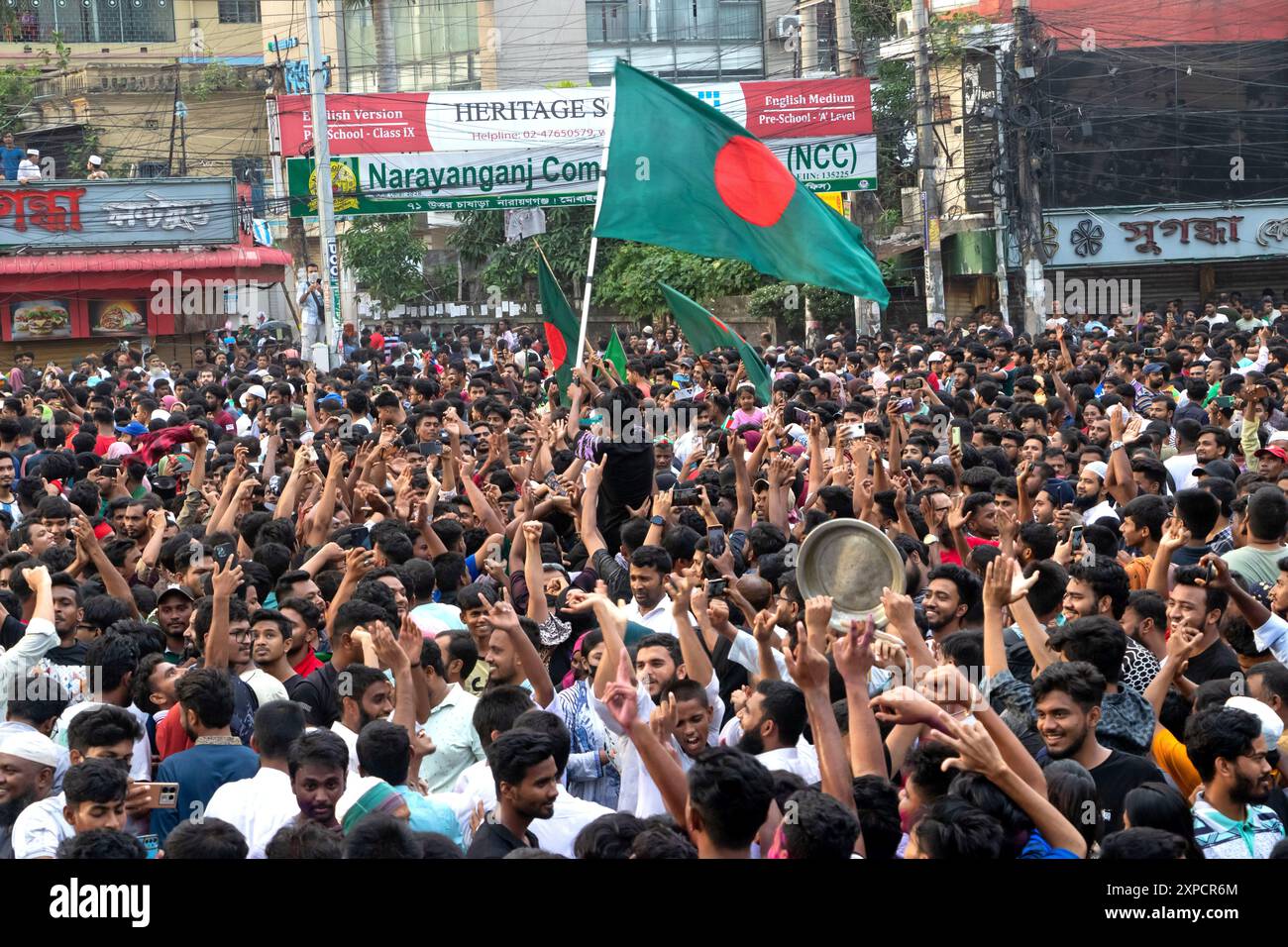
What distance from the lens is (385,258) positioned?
3192cm

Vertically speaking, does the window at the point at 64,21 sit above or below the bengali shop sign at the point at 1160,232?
above

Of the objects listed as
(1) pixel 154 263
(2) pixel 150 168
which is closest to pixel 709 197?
(1) pixel 154 263

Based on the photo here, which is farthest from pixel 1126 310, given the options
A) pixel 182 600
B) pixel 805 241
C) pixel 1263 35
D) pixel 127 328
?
pixel 182 600

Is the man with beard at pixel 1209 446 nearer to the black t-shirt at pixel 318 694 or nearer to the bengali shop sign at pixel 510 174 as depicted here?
the black t-shirt at pixel 318 694

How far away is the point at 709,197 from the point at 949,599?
4.70 meters

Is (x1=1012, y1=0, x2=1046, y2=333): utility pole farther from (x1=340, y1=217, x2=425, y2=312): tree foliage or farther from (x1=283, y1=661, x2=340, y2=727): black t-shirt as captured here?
(x1=283, y1=661, x2=340, y2=727): black t-shirt

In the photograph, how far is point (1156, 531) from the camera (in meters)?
7.41

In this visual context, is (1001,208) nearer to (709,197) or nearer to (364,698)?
(709,197)

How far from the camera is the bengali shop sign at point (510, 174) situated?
23.8 meters

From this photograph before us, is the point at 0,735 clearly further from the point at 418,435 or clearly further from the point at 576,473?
the point at 418,435

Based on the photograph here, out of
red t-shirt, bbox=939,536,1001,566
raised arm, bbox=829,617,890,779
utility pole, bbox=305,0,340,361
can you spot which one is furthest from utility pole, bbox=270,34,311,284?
raised arm, bbox=829,617,890,779

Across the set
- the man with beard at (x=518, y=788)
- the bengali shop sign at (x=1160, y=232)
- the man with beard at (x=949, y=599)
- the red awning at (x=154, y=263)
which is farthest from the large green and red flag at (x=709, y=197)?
the bengali shop sign at (x=1160, y=232)

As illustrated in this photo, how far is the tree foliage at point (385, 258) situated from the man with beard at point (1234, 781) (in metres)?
28.6

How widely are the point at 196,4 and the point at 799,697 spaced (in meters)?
42.5
